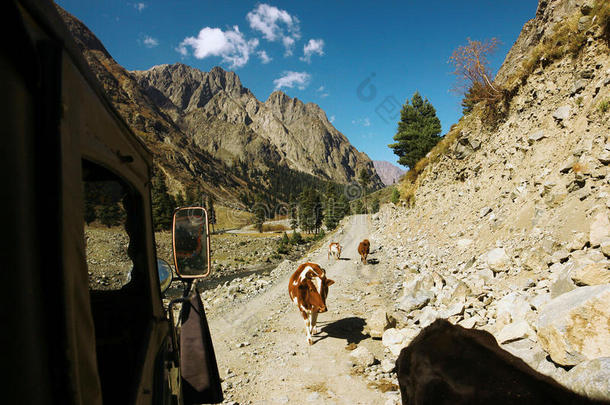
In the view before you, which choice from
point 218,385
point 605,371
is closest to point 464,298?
point 605,371

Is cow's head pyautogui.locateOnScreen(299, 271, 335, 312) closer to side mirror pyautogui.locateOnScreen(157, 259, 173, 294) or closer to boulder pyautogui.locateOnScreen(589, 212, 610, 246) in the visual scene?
boulder pyautogui.locateOnScreen(589, 212, 610, 246)

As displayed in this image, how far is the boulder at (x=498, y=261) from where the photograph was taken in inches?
255

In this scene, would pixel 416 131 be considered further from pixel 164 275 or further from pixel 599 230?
pixel 164 275

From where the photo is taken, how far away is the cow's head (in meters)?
7.18

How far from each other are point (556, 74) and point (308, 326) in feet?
36.5

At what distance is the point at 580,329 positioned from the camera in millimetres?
3146

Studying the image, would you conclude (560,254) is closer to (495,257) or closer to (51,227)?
(495,257)

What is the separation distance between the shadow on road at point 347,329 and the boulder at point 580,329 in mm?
4570

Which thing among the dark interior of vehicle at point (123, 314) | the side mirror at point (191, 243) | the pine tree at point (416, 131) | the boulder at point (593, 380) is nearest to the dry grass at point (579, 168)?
the boulder at point (593, 380)

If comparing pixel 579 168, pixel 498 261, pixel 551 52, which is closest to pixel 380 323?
pixel 498 261

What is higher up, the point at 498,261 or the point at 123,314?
the point at 123,314

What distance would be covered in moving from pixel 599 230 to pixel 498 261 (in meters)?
2.20

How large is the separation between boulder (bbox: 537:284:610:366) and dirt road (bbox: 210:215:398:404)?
233 cm

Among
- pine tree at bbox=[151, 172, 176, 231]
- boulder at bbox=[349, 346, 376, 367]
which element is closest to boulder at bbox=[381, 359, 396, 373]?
boulder at bbox=[349, 346, 376, 367]
